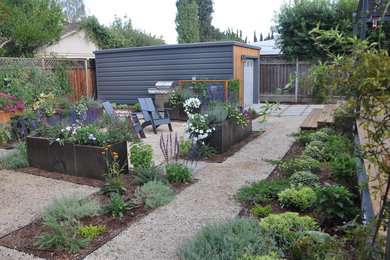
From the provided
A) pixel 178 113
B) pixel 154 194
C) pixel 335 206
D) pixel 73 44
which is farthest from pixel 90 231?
pixel 73 44

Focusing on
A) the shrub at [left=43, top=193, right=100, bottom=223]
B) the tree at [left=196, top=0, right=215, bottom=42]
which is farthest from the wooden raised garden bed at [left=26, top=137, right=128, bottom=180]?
the tree at [left=196, top=0, right=215, bottom=42]

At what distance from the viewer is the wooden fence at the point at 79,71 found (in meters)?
11.5

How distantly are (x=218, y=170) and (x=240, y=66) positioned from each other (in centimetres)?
735

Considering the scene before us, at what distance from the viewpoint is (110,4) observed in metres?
30.7

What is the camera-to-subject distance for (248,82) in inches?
517

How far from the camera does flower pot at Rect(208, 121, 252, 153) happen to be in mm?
5816

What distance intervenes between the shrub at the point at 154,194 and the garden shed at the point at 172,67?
25.1 ft

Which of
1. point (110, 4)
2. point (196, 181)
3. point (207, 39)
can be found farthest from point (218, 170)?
point (207, 39)

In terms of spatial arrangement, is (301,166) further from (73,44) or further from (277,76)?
(73,44)

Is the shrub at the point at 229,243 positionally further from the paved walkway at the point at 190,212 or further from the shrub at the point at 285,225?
the paved walkway at the point at 190,212

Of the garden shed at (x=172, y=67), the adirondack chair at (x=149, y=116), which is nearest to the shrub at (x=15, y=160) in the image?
the adirondack chair at (x=149, y=116)

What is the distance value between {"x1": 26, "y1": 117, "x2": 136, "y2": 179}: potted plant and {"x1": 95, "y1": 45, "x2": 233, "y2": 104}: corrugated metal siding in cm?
671

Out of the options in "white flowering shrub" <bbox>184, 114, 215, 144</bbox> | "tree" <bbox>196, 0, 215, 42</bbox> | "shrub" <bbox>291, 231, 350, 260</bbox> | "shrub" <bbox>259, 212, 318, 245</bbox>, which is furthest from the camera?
"tree" <bbox>196, 0, 215, 42</bbox>

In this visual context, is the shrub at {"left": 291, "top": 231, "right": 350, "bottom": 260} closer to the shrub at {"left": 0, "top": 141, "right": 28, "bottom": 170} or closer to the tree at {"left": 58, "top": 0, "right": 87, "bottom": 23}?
the shrub at {"left": 0, "top": 141, "right": 28, "bottom": 170}
